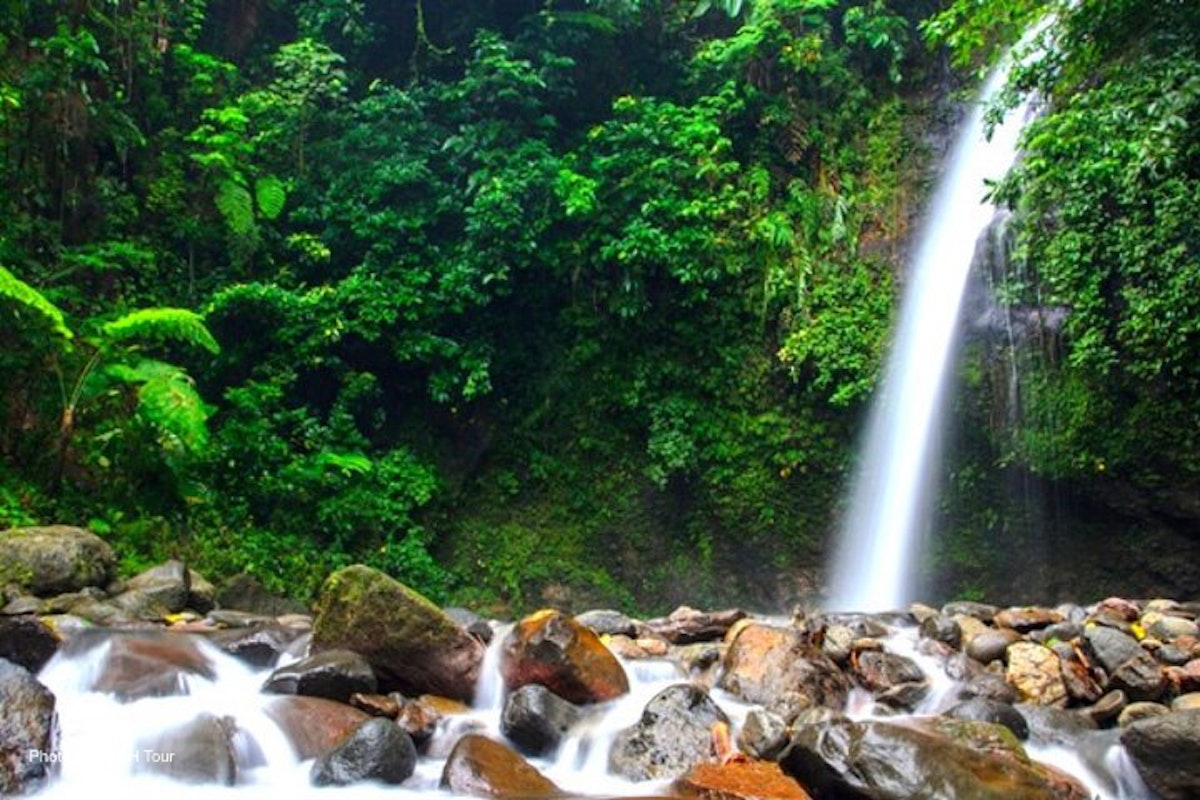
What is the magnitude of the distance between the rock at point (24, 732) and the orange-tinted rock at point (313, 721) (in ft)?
3.95

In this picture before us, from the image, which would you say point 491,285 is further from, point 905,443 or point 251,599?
point 905,443

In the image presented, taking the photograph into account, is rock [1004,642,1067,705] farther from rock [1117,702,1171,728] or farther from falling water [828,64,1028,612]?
falling water [828,64,1028,612]

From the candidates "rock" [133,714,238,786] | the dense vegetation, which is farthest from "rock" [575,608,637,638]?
"rock" [133,714,238,786]

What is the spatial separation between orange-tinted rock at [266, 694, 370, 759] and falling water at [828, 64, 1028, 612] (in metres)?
6.44

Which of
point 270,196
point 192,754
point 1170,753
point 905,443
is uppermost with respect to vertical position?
point 270,196

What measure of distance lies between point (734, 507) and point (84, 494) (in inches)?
288

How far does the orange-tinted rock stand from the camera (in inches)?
211

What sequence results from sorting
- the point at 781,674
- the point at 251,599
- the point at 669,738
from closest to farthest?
the point at 669,738 → the point at 781,674 → the point at 251,599

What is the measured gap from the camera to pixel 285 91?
12.8 metres

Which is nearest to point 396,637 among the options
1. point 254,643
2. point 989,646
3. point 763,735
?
point 254,643

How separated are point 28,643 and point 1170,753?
279 inches

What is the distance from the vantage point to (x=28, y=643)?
6016mm

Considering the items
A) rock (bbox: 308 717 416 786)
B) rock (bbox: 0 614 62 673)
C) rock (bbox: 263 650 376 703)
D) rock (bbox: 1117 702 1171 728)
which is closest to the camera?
rock (bbox: 308 717 416 786)

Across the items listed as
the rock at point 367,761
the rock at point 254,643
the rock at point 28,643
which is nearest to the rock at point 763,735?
the rock at point 367,761
